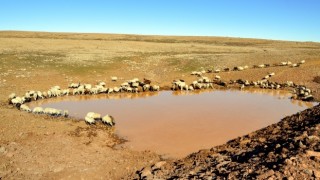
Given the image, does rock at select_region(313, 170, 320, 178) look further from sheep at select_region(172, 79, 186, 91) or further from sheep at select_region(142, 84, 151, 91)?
sheep at select_region(172, 79, 186, 91)

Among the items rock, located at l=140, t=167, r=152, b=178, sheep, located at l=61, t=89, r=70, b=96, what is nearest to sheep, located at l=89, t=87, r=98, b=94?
sheep, located at l=61, t=89, r=70, b=96

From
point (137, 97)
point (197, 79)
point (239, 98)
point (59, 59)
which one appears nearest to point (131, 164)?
point (137, 97)

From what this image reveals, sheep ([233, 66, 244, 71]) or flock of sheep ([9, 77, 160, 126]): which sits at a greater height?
sheep ([233, 66, 244, 71])

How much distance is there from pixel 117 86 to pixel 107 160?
54.6 feet

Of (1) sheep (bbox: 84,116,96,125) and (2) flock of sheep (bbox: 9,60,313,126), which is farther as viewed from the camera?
(2) flock of sheep (bbox: 9,60,313,126)

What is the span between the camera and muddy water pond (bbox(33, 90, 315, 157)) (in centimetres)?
1675

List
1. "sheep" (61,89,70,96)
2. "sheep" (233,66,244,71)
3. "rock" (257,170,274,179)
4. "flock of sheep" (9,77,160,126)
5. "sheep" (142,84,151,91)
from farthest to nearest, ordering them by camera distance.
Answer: "sheep" (233,66,244,71) < "sheep" (142,84,151,91) < "sheep" (61,89,70,96) < "flock of sheep" (9,77,160,126) < "rock" (257,170,274,179)

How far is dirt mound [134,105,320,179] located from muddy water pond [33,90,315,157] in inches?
103

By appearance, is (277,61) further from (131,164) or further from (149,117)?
(131,164)

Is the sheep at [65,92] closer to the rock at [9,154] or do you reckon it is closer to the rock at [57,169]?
the rock at [9,154]

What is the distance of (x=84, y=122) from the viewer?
1897 cm

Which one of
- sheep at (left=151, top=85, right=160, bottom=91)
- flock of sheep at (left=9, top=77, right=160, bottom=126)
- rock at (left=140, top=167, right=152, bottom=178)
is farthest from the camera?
sheep at (left=151, top=85, right=160, bottom=91)

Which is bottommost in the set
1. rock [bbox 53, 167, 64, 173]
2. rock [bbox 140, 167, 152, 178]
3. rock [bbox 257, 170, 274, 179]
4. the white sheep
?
rock [bbox 53, 167, 64, 173]

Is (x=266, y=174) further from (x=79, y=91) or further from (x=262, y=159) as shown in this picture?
(x=79, y=91)
